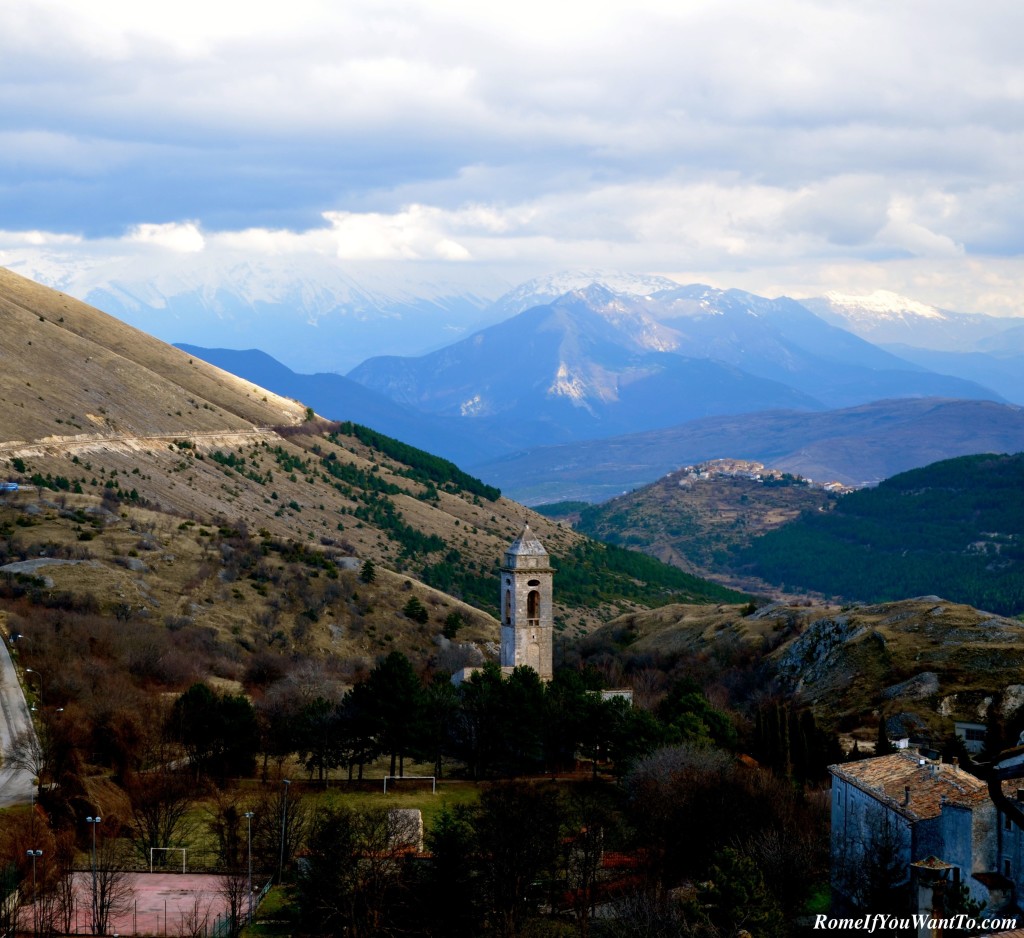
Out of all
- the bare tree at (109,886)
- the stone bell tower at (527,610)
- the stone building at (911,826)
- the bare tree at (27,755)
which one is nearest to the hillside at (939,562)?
the stone bell tower at (527,610)

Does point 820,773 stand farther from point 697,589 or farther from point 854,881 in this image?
point 697,589

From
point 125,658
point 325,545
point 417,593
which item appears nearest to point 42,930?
point 125,658

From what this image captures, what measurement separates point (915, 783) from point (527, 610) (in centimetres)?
2542

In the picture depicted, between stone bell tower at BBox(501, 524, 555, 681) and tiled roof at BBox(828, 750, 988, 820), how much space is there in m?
21.0

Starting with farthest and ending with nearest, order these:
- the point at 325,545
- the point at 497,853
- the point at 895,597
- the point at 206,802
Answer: the point at 895,597 < the point at 325,545 < the point at 206,802 < the point at 497,853

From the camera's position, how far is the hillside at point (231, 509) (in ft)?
239

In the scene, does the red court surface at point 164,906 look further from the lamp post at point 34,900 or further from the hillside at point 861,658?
the hillside at point 861,658

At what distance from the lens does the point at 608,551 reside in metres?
149

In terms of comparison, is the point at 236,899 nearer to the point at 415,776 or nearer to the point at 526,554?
the point at 415,776

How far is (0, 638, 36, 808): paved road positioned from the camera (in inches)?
1528

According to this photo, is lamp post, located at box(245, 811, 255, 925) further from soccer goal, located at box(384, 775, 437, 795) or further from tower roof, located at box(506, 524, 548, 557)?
tower roof, located at box(506, 524, 548, 557)

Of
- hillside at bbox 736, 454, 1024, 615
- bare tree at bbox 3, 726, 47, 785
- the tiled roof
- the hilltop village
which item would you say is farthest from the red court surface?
hillside at bbox 736, 454, 1024, 615

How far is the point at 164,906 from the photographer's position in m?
33.5

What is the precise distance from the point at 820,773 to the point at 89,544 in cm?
4397
